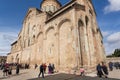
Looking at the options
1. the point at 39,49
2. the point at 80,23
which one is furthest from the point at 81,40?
the point at 39,49

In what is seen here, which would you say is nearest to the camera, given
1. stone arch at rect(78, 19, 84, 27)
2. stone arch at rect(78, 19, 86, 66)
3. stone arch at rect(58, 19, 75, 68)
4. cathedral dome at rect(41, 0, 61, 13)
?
stone arch at rect(78, 19, 86, 66)

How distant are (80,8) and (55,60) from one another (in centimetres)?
853

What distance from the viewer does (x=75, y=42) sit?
14.1 m

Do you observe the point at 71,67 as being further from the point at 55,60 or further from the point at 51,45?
the point at 51,45

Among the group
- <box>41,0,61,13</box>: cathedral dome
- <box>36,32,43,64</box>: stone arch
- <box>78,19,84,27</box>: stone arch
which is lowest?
<box>36,32,43,64</box>: stone arch

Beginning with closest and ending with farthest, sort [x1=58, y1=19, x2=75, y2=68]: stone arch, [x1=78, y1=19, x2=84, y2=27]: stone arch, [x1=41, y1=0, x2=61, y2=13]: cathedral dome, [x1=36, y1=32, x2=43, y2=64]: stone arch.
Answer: [x1=58, y1=19, x2=75, y2=68]: stone arch
[x1=78, y1=19, x2=84, y2=27]: stone arch
[x1=36, y1=32, x2=43, y2=64]: stone arch
[x1=41, y1=0, x2=61, y2=13]: cathedral dome

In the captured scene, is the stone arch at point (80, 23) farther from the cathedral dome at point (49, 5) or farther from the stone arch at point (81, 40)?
the cathedral dome at point (49, 5)

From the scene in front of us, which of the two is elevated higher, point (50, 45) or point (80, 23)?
point (80, 23)

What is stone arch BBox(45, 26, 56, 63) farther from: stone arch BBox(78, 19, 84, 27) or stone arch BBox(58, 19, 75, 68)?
stone arch BBox(78, 19, 84, 27)

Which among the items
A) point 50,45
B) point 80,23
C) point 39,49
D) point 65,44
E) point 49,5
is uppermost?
point 49,5

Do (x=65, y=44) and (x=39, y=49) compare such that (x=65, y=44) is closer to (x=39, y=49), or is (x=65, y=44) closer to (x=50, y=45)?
(x=50, y=45)

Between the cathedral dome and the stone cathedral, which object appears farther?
the cathedral dome

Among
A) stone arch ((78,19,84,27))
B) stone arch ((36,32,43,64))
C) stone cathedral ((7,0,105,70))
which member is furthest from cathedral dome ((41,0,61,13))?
stone arch ((78,19,84,27))

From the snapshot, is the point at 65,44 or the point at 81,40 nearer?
the point at 81,40
